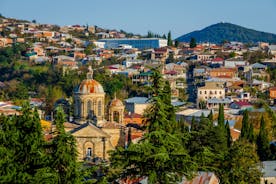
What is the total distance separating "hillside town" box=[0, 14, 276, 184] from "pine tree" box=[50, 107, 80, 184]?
71.1 inches

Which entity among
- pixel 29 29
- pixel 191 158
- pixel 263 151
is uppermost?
pixel 29 29

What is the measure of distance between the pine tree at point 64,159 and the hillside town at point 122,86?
1.81 metres

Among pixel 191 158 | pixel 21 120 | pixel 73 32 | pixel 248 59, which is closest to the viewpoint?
pixel 191 158

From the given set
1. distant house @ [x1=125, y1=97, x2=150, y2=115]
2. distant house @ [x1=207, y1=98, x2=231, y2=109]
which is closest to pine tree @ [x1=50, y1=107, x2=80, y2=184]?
distant house @ [x1=125, y1=97, x2=150, y2=115]

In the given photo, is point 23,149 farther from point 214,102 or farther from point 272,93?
point 272,93

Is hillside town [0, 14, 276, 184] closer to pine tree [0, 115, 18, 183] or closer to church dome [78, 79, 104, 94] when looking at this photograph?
church dome [78, 79, 104, 94]

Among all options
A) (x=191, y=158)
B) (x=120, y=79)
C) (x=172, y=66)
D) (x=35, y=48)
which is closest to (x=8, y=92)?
(x=120, y=79)

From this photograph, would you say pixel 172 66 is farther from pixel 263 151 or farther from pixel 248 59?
pixel 263 151

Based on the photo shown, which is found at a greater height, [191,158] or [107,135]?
[191,158]

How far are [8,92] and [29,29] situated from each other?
57.8 metres

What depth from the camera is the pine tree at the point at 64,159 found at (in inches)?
473

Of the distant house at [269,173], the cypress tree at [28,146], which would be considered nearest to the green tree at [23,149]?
the cypress tree at [28,146]

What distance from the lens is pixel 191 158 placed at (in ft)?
38.7

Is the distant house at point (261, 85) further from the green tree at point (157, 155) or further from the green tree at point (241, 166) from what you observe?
the green tree at point (157, 155)
